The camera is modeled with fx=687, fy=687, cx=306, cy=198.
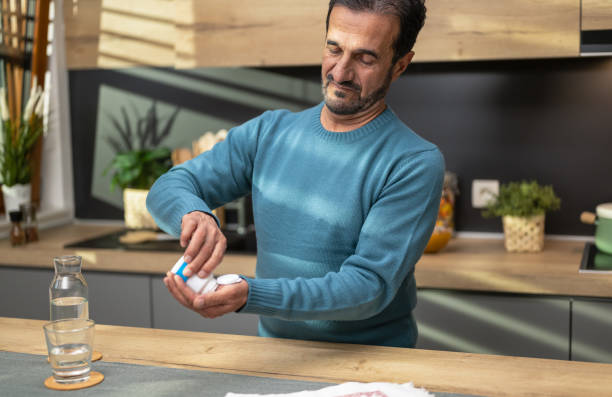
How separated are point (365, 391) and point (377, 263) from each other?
279 millimetres

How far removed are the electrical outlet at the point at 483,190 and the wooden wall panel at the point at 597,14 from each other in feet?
2.41

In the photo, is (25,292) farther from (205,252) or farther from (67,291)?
(205,252)

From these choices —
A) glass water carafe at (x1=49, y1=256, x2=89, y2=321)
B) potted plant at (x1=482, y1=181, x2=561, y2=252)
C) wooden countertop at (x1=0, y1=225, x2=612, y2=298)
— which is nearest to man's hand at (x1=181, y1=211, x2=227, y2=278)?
glass water carafe at (x1=49, y1=256, x2=89, y2=321)

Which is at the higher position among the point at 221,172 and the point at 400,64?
the point at 400,64

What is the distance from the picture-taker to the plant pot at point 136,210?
3.02 m

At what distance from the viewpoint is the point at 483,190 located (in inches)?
110

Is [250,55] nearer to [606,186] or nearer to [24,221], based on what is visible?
[24,221]

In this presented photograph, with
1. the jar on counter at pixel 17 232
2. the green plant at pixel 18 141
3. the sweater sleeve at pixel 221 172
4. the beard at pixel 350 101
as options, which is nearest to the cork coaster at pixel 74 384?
the sweater sleeve at pixel 221 172

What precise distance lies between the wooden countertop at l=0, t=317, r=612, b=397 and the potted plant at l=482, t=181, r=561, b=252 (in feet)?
4.09

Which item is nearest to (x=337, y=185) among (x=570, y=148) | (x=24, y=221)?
(x=570, y=148)

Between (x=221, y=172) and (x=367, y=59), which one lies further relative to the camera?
(x=221, y=172)

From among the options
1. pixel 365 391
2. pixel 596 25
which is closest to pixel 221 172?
pixel 365 391

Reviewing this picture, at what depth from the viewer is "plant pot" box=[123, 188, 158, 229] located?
3.02m

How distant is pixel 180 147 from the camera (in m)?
3.19
